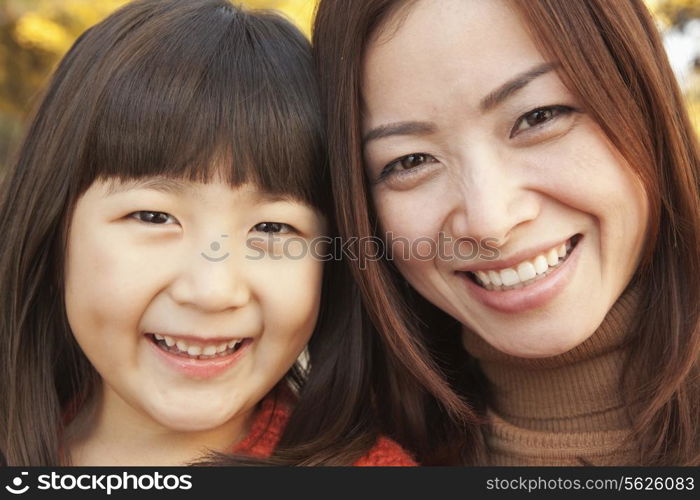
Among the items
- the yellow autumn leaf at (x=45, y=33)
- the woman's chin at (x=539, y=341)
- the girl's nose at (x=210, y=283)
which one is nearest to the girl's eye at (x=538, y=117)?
the woman's chin at (x=539, y=341)

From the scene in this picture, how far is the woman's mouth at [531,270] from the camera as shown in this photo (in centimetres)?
215

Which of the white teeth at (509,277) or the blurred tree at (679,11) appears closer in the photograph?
the white teeth at (509,277)

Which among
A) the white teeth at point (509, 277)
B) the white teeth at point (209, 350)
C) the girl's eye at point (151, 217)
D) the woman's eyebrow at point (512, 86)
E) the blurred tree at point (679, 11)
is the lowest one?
the white teeth at point (209, 350)

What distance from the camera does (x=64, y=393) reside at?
2.54 meters

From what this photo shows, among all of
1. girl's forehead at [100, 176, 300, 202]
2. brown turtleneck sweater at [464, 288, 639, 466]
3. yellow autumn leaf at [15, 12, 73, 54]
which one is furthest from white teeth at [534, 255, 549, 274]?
yellow autumn leaf at [15, 12, 73, 54]

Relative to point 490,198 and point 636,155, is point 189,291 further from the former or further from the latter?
point 636,155

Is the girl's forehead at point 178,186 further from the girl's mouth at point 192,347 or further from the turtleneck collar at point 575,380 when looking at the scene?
the turtleneck collar at point 575,380

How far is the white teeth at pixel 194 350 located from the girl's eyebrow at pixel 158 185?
1.31ft

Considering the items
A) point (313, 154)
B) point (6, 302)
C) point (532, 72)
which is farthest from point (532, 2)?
point (6, 302)

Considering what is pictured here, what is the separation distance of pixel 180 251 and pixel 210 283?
0.12 m

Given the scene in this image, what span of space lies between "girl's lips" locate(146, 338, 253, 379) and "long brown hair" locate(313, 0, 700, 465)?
429 mm

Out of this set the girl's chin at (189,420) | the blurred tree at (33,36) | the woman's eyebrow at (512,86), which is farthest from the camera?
the blurred tree at (33,36)

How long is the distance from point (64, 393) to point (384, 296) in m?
1.06

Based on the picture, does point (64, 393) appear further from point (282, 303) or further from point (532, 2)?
point (532, 2)
